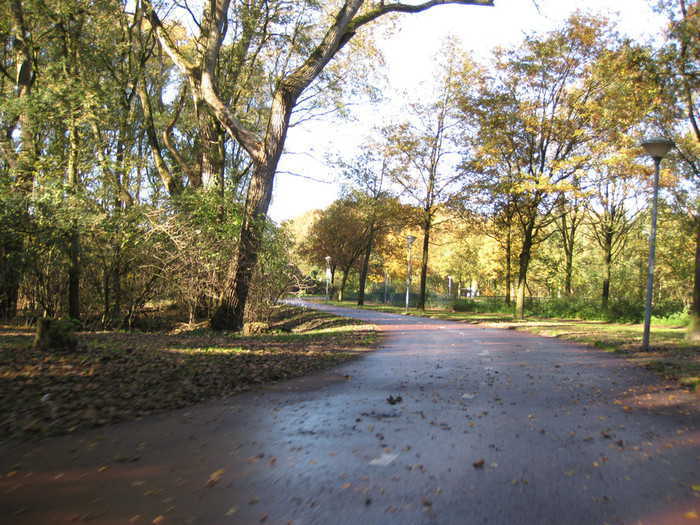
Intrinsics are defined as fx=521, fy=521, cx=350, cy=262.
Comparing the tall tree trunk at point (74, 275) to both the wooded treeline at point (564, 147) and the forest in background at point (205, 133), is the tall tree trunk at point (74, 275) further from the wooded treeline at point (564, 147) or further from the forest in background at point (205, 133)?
the wooded treeline at point (564, 147)

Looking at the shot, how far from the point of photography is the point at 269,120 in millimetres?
14289

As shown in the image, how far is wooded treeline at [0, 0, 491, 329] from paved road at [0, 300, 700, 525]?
8190 mm

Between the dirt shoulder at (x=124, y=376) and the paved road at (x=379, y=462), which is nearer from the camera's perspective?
the paved road at (x=379, y=462)

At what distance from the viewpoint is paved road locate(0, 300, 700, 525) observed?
321 centimetres

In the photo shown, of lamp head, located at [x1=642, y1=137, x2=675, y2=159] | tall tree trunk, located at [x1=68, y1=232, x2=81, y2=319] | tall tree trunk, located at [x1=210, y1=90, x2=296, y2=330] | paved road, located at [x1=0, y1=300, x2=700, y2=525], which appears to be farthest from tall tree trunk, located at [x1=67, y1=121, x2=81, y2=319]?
lamp head, located at [x1=642, y1=137, x2=675, y2=159]

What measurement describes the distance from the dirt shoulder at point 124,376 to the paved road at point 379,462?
1.50 feet

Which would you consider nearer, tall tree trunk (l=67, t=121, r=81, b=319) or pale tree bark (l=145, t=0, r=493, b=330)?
pale tree bark (l=145, t=0, r=493, b=330)

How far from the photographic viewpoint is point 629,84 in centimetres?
1670

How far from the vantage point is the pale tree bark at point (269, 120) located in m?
13.8

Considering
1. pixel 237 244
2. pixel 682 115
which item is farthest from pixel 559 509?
pixel 682 115

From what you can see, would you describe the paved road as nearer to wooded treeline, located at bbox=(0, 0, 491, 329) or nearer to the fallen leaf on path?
the fallen leaf on path

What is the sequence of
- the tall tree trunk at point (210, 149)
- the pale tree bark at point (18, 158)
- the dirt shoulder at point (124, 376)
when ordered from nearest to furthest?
the dirt shoulder at point (124, 376) < the pale tree bark at point (18, 158) < the tall tree trunk at point (210, 149)

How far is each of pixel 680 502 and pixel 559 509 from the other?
35.2 inches

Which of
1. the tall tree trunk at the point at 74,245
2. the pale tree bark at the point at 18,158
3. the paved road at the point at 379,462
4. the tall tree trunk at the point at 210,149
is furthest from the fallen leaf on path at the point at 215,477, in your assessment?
the tall tree trunk at the point at 210,149
